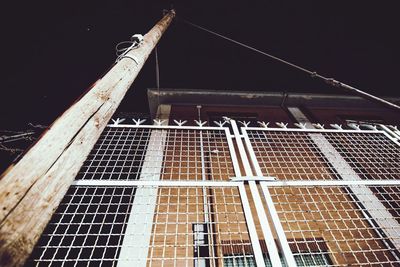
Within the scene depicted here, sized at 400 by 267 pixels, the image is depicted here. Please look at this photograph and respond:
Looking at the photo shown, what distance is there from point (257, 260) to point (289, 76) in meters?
7.70

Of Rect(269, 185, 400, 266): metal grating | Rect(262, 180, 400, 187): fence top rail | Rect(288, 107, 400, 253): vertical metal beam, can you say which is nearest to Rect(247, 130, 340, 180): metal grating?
Result: Rect(288, 107, 400, 253): vertical metal beam

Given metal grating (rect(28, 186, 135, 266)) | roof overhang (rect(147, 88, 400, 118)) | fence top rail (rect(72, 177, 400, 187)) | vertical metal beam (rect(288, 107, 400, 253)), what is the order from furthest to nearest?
roof overhang (rect(147, 88, 400, 118)), vertical metal beam (rect(288, 107, 400, 253)), fence top rail (rect(72, 177, 400, 187)), metal grating (rect(28, 186, 135, 266))

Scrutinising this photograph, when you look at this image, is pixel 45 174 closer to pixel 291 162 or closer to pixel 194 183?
pixel 194 183

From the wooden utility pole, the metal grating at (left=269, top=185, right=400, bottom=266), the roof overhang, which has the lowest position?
the wooden utility pole

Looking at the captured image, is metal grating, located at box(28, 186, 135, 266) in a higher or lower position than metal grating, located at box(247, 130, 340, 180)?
lower

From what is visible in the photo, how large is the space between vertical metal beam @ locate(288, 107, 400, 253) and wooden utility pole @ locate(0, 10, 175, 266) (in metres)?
2.97

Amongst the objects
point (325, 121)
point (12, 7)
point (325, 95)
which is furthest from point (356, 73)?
point (12, 7)

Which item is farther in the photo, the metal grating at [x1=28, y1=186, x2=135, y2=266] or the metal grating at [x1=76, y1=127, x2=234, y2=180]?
the metal grating at [x1=76, y1=127, x2=234, y2=180]

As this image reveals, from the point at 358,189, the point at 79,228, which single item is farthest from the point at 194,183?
the point at 358,189

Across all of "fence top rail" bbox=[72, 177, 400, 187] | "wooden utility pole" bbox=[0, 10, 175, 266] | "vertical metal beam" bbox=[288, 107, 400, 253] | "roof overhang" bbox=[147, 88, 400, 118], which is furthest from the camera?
"roof overhang" bbox=[147, 88, 400, 118]

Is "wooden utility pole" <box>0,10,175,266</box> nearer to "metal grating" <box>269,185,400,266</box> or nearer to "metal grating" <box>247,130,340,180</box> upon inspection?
"metal grating" <box>269,185,400,266</box>

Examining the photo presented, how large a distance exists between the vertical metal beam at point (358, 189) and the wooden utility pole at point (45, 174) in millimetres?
2968

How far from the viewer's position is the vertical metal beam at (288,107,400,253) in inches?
142

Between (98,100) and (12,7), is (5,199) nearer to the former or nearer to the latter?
(98,100)
